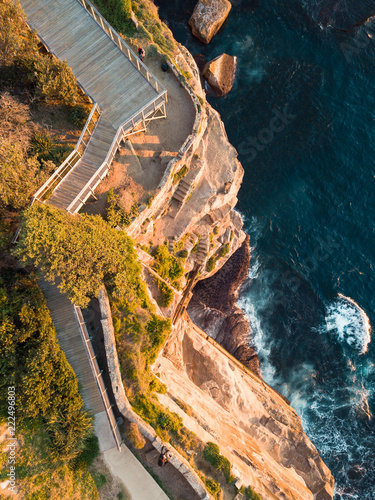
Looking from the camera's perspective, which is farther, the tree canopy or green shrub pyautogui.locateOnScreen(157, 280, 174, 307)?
green shrub pyautogui.locateOnScreen(157, 280, 174, 307)

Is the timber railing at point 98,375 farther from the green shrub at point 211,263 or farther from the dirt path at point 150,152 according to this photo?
the green shrub at point 211,263

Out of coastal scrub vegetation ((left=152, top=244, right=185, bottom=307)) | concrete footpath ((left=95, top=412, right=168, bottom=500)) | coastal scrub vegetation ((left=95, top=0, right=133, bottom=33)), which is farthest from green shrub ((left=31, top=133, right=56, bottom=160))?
concrete footpath ((left=95, top=412, right=168, bottom=500))

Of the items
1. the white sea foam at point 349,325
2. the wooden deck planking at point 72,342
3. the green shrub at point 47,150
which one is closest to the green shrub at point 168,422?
the wooden deck planking at point 72,342

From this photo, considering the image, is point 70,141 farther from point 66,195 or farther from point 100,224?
point 100,224

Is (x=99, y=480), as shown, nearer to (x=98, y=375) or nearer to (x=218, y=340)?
(x=98, y=375)

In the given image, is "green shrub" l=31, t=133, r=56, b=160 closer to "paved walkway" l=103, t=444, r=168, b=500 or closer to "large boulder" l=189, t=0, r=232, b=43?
"paved walkway" l=103, t=444, r=168, b=500

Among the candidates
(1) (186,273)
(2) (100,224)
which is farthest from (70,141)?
(1) (186,273)

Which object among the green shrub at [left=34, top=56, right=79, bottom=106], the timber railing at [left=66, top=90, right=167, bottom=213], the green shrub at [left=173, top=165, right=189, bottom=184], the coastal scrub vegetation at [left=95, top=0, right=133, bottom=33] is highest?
the coastal scrub vegetation at [left=95, top=0, right=133, bottom=33]
